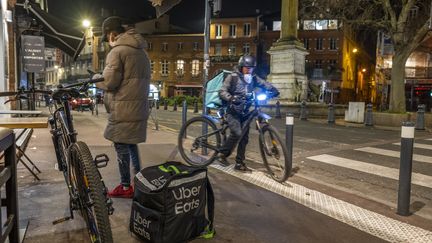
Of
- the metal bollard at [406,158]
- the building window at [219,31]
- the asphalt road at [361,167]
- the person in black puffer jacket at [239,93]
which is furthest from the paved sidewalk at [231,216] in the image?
the building window at [219,31]

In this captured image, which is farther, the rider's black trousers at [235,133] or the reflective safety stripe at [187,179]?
the rider's black trousers at [235,133]

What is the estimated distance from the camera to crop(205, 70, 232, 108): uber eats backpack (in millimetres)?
6387

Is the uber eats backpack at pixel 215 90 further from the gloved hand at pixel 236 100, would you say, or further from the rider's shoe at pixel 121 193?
the rider's shoe at pixel 121 193

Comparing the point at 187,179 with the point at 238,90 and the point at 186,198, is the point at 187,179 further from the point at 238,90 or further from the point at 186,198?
the point at 238,90

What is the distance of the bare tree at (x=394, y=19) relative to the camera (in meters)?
17.0

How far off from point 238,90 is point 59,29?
33.0 feet

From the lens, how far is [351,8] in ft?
60.7

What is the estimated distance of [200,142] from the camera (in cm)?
661

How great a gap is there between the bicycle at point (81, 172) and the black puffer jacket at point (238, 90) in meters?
2.70

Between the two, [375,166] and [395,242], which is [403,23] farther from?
[395,242]

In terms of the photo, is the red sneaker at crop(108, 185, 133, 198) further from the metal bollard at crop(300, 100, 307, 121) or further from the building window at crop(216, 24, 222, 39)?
the building window at crop(216, 24, 222, 39)

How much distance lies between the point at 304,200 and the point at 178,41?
6015 centimetres

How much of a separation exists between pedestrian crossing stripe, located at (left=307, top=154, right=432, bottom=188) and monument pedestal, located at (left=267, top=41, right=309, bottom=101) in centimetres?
1225

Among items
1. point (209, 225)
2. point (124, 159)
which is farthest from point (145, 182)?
point (124, 159)
